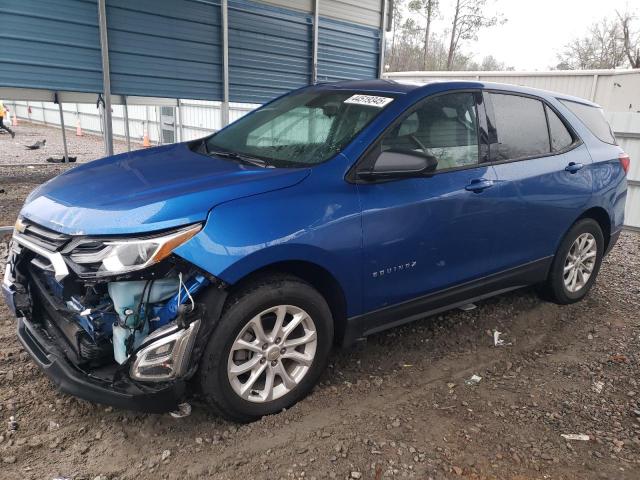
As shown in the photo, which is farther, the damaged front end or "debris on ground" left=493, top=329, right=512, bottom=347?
"debris on ground" left=493, top=329, right=512, bottom=347

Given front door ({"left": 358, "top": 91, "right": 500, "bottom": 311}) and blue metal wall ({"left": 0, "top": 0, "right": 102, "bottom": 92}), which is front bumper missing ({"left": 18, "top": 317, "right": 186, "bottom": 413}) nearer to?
front door ({"left": 358, "top": 91, "right": 500, "bottom": 311})

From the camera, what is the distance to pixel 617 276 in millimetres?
5602

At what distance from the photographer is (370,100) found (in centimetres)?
341

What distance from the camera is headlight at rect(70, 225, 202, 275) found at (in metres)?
2.34

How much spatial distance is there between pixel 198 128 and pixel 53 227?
15.5 meters

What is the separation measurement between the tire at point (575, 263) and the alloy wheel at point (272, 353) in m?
2.55

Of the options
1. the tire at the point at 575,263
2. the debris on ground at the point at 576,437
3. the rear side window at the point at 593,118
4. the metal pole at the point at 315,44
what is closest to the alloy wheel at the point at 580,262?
the tire at the point at 575,263

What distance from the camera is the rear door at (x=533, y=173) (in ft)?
12.2

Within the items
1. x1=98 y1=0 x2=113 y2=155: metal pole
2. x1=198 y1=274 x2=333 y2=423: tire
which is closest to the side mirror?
x1=198 y1=274 x2=333 y2=423: tire

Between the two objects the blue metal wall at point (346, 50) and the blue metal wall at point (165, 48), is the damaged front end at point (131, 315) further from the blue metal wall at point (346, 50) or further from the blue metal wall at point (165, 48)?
the blue metal wall at point (346, 50)

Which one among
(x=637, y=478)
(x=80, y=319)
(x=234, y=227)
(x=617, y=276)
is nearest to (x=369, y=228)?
(x=234, y=227)

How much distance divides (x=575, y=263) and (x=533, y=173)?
46.3 inches

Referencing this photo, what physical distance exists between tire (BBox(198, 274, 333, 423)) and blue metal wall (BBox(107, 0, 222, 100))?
4.48 meters

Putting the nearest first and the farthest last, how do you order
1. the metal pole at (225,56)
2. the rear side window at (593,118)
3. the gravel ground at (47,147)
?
the rear side window at (593,118), the metal pole at (225,56), the gravel ground at (47,147)
